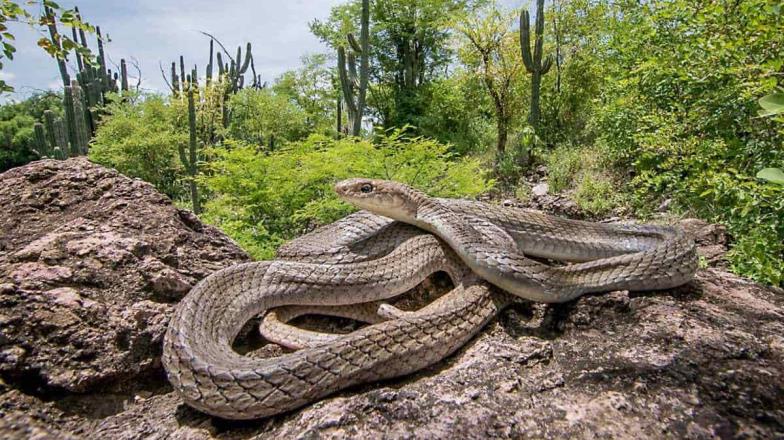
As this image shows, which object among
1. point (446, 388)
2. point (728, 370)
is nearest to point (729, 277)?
point (728, 370)

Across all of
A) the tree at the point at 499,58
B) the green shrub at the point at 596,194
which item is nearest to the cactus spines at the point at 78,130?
the tree at the point at 499,58

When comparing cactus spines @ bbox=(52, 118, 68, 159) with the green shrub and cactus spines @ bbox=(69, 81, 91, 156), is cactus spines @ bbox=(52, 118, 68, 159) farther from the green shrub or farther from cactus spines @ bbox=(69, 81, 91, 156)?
the green shrub

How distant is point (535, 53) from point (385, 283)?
17321 millimetres

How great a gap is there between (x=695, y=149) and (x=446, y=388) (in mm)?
6985

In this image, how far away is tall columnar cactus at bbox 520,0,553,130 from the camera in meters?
17.0

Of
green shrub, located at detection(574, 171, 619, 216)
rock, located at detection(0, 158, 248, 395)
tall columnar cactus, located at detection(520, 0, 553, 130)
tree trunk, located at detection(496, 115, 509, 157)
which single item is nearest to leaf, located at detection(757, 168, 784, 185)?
rock, located at detection(0, 158, 248, 395)

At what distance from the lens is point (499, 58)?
1995 centimetres

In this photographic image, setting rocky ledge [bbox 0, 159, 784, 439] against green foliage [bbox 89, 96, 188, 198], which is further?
green foliage [bbox 89, 96, 188, 198]

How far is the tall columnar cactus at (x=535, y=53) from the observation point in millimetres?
17000

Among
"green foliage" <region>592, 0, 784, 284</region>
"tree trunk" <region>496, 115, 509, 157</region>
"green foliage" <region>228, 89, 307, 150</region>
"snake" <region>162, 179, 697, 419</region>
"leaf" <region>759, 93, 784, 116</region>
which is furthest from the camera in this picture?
"green foliage" <region>228, 89, 307, 150</region>

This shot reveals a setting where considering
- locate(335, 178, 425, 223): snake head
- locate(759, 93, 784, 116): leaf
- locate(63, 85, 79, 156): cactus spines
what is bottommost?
locate(335, 178, 425, 223): snake head

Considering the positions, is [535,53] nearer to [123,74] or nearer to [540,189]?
[540,189]

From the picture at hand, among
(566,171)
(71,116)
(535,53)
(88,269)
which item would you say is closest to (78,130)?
(71,116)

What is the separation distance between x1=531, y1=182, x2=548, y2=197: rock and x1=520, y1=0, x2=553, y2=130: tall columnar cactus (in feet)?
15.4
